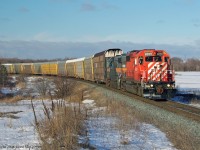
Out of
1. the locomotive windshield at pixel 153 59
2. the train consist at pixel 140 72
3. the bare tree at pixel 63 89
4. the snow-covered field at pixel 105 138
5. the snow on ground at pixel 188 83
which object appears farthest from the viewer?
the snow on ground at pixel 188 83

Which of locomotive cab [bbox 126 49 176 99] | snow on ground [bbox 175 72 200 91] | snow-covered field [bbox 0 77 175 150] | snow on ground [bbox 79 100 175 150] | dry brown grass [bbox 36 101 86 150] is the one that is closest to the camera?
dry brown grass [bbox 36 101 86 150]

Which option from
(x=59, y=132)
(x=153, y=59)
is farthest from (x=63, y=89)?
(x=59, y=132)

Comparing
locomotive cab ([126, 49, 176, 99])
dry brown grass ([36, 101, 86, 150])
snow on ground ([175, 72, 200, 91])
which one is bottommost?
snow on ground ([175, 72, 200, 91])

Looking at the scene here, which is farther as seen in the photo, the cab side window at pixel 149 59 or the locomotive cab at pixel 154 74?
the cab side window at pixel 149 59

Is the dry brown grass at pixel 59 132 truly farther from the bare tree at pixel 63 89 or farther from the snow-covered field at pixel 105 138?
the bare tree at pixel 63 89

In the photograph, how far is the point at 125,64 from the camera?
27734 millimetres

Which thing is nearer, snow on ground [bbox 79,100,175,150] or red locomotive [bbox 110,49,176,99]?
snow on ground [bbox 79,100,175,150]

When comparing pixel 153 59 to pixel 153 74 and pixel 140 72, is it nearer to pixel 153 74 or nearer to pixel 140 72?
pixel 153 74

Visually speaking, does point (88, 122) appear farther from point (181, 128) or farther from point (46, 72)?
point (46, 72)

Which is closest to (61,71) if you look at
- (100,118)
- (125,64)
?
(125,64)

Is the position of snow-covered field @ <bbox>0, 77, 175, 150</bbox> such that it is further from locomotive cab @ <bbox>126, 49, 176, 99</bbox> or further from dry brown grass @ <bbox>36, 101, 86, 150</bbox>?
locomotive cab @ <bbox>126, 49, 176, 99</bbox>

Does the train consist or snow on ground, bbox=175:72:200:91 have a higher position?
the train consist

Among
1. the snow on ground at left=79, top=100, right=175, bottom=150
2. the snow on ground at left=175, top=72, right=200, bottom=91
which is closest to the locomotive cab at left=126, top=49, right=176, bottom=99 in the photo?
the snow on ground at left=79, top=100, right=175, bottom=150

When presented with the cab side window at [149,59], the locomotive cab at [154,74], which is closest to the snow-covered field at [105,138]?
the locomotive cab at [154,74]
